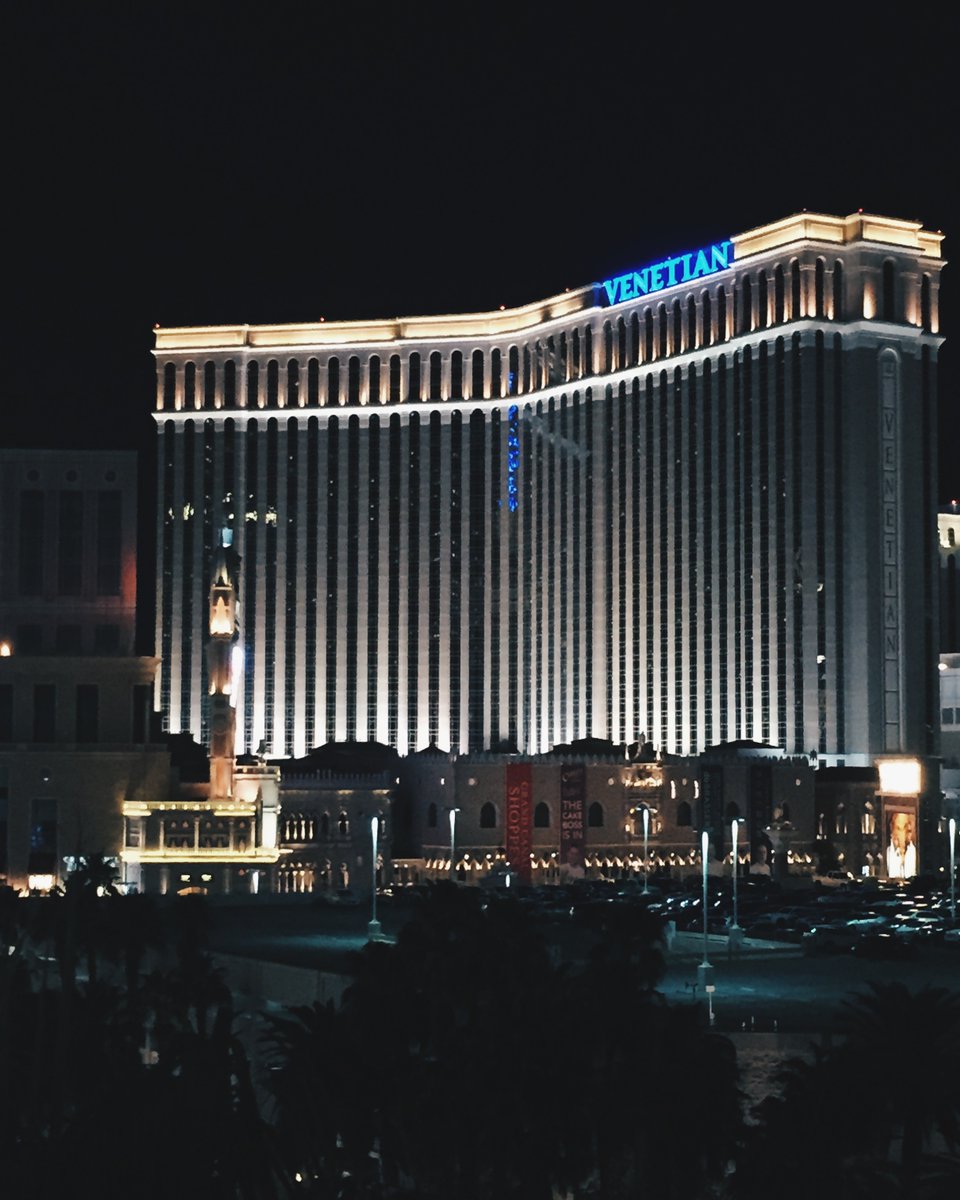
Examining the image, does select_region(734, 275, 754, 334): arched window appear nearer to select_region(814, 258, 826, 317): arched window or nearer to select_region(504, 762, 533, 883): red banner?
select_region(814, 258, 826, 317): arched window

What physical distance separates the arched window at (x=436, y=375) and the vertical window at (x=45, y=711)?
64216 mm

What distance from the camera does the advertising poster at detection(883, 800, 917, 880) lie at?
152 meters

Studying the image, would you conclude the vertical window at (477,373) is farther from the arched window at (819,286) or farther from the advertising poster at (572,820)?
the advertising poster at (572,820)

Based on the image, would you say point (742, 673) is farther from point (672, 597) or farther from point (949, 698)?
point (949, 698)

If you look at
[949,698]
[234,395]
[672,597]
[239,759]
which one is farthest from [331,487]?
[949,698]

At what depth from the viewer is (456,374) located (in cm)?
18225

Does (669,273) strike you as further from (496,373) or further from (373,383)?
(373,383)

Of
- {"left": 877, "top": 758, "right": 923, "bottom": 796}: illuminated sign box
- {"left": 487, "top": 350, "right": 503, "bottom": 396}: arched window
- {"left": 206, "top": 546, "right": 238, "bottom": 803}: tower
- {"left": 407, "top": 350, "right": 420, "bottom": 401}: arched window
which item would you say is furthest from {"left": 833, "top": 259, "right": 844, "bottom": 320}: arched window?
{"left": 206, "top": 546, "right": 238, "bottom": 803}: tower

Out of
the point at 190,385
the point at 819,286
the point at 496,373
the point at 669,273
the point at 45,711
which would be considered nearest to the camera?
the point at 45,711

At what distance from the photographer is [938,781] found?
511ft

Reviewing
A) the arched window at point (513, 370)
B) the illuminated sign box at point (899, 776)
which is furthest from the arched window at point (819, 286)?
the illuminated sign box at point (899, 776)

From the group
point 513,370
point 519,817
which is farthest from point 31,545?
point 513,370

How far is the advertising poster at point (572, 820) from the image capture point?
147875 millimetres

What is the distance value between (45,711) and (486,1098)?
8452cm
